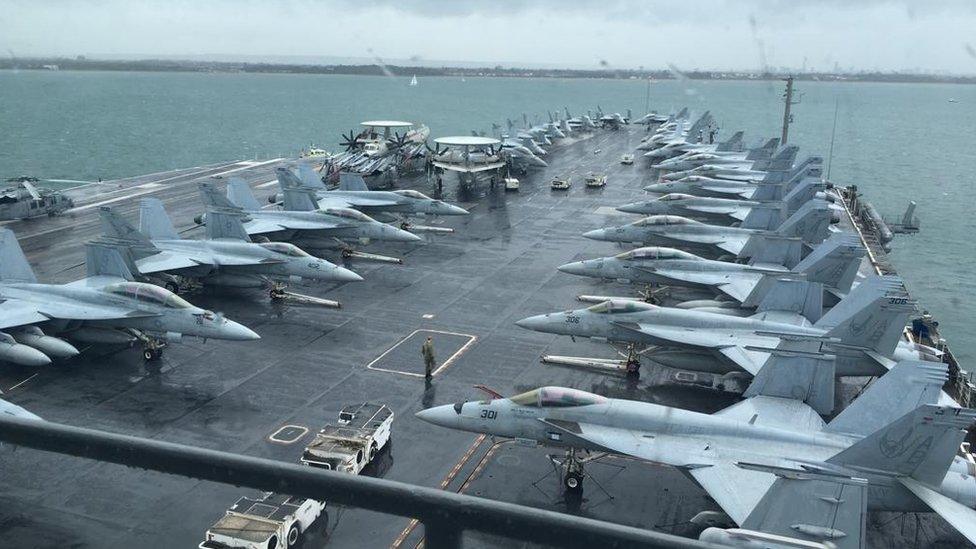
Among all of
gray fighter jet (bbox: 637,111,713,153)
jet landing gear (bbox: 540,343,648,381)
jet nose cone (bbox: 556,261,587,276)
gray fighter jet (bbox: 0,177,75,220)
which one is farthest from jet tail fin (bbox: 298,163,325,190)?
gray fighter jet (bbox: 637,111,713,153)

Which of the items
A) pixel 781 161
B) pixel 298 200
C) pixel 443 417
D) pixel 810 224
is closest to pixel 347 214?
pixel 298 200

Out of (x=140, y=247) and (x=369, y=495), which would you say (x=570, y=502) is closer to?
(x=369, y=495)

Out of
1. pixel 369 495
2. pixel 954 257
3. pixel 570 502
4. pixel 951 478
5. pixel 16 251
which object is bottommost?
pixel 954 257

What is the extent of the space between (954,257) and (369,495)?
310ft

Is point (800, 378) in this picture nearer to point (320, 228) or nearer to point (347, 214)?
point (347, 214)

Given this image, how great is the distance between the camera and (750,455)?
72.7 ft

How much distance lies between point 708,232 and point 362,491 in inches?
1970

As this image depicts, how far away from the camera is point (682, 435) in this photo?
23.2 m

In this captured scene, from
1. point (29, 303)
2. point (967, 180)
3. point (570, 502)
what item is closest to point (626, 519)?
point (570, 502)

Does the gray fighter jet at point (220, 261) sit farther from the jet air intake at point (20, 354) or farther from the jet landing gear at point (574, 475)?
the jet landing gear at point (574, 475)

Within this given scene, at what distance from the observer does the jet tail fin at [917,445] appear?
19.6 m

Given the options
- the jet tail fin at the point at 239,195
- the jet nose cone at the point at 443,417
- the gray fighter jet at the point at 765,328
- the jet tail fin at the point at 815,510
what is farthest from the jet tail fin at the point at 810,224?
the jet tail fin at the point at 239,195

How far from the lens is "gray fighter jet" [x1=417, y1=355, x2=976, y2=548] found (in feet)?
62.6

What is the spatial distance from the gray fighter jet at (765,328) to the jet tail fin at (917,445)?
25.8 feet
